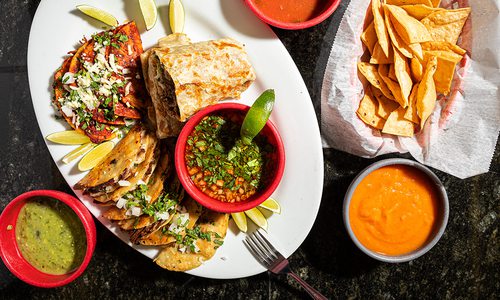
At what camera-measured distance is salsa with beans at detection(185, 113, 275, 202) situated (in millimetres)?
2605

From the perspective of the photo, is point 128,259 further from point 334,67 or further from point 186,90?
point 334,67

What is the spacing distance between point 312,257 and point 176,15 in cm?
155

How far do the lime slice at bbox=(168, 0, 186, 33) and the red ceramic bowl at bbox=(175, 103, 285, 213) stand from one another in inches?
18.0

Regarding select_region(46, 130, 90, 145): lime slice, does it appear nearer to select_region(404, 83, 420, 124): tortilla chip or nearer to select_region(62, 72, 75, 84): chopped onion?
select_region(62, 72, 75, 84): chopped onion

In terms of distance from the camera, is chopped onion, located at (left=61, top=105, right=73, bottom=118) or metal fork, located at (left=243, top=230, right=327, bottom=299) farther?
metal fork, located at (left=243, top=230, right=327, bottom=299)

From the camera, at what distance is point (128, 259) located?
3.12 meters

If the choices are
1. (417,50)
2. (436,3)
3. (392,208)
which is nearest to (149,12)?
(417,50)

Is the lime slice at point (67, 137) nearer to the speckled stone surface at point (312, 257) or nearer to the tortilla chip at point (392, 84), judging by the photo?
the speckled stone surface at point (312, 257)

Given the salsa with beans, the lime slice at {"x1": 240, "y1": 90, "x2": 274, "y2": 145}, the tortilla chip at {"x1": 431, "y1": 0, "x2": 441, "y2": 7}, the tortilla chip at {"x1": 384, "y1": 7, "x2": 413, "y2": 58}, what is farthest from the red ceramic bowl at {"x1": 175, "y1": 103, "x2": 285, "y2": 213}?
the tortilla chip at {"x1": 431, "y1": 0, "x2": 441, "y2": 7}

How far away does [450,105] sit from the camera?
272cm

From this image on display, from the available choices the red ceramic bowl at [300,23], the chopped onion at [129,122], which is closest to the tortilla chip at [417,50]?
the red ceramic bowl at [300,23]

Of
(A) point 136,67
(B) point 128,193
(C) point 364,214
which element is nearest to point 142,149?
(B) point 128,193

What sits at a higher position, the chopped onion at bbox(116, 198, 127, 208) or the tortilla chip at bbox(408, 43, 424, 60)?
the tortilla chip at bbox(408, 43, 424, 60)

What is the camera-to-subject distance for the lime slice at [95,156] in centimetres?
268
